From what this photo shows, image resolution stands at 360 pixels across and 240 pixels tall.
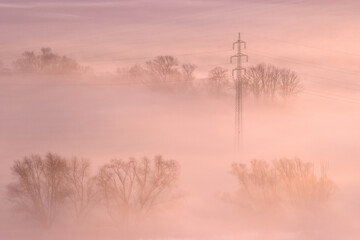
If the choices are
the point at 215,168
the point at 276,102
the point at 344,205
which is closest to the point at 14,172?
the point at 215,168

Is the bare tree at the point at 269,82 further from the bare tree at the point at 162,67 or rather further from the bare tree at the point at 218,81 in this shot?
the bare tree at the point at 162,67

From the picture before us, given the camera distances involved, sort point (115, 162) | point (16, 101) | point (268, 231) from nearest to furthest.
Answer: point (268, 231)
point (115, 162)
point (16, 101)

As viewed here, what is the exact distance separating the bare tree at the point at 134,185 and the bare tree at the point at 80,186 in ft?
1.98

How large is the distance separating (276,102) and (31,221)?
22870 millimetres

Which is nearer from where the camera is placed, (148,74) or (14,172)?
(14,172)

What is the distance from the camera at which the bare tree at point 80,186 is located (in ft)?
121

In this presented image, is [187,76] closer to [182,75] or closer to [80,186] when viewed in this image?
[182,75]

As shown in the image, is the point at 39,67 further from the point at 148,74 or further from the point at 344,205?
the point at 344,205

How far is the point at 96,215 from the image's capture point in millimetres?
36844

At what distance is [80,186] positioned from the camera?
38219mm

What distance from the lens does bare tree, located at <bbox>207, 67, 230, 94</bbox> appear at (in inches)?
2057

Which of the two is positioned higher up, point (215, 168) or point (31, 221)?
point (215, 168)

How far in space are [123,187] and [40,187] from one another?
4.39m

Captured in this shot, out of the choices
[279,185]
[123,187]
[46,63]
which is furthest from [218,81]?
[123,187]
